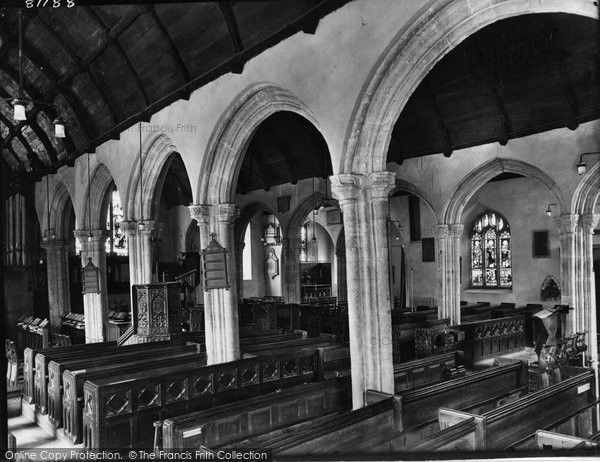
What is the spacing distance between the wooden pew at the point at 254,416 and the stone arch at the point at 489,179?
7.26m

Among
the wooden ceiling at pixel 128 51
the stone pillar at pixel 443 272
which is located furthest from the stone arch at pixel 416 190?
the wooden ceiling at pixel 128 51

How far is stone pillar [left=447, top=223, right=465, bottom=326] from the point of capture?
41.5 ft

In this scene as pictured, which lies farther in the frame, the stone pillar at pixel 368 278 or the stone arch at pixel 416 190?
the stone arch at pixel 416 190

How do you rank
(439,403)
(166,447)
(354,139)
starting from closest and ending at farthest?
(166,447) → (439,403) → (354,139)

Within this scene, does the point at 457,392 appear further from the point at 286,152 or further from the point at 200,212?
the point at 286,152

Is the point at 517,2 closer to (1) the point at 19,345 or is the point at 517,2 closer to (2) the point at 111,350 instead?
(2) the point at 111,350

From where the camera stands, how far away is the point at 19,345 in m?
14.4

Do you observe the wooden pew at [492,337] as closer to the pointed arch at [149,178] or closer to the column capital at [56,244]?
the pointed arch at [149,178]

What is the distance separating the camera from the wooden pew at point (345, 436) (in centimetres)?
411

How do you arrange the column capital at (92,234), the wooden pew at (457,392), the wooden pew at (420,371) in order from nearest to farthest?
the wooden pew at (457,392)
the wooden pew at (420,371)
the column capital at (92,234)

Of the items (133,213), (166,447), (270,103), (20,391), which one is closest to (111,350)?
(20,391)

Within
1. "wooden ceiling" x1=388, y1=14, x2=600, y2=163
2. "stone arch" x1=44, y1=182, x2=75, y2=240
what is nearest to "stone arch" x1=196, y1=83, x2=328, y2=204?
"wooden ceiling" x1=388, y1=14, x2=600, y2=163

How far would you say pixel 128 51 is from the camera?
28.5ft

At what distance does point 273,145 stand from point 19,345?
29.9 ft
